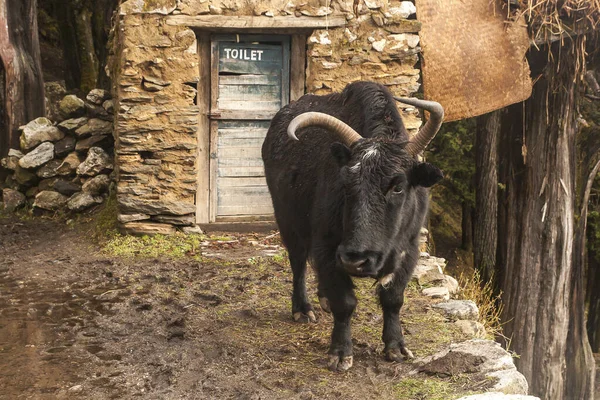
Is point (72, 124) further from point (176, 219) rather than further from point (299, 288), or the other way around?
point (299, 288)

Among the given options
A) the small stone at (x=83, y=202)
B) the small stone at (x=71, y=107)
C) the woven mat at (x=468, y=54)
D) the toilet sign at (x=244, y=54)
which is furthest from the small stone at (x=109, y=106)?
the woven mat at (x=468, y=54)

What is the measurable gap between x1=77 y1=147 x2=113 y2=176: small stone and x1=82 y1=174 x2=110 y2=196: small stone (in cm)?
10

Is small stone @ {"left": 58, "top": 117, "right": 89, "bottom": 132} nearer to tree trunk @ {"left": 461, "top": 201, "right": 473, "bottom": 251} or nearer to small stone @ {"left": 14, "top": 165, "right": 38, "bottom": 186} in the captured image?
small stone @ {"left": 14, "top": 165, "right": 38, "bottom": 186}

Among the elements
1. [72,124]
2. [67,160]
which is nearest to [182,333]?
[67,160]

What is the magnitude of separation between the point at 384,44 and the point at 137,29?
2.81 metres

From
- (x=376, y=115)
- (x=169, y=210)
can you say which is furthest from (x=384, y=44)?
(x=376, y=115)

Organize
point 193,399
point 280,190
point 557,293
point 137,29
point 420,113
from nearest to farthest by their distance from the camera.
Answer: point 193,399 < point 280,190 < point 137,29 < point 420,113 < point 557,293

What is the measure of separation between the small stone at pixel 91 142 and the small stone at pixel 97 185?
532 mm

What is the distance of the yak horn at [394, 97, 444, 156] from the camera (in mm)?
4562

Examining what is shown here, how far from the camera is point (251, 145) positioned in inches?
362

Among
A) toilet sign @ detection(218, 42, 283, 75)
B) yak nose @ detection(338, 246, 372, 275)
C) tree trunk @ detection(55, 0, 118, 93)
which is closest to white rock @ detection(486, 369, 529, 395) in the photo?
yak nose @ detection(338, 246, 372, 275)

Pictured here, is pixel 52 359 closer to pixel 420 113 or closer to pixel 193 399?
pixel 193 399

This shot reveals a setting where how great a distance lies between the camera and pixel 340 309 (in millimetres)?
4832

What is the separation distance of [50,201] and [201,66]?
3.03 metres
